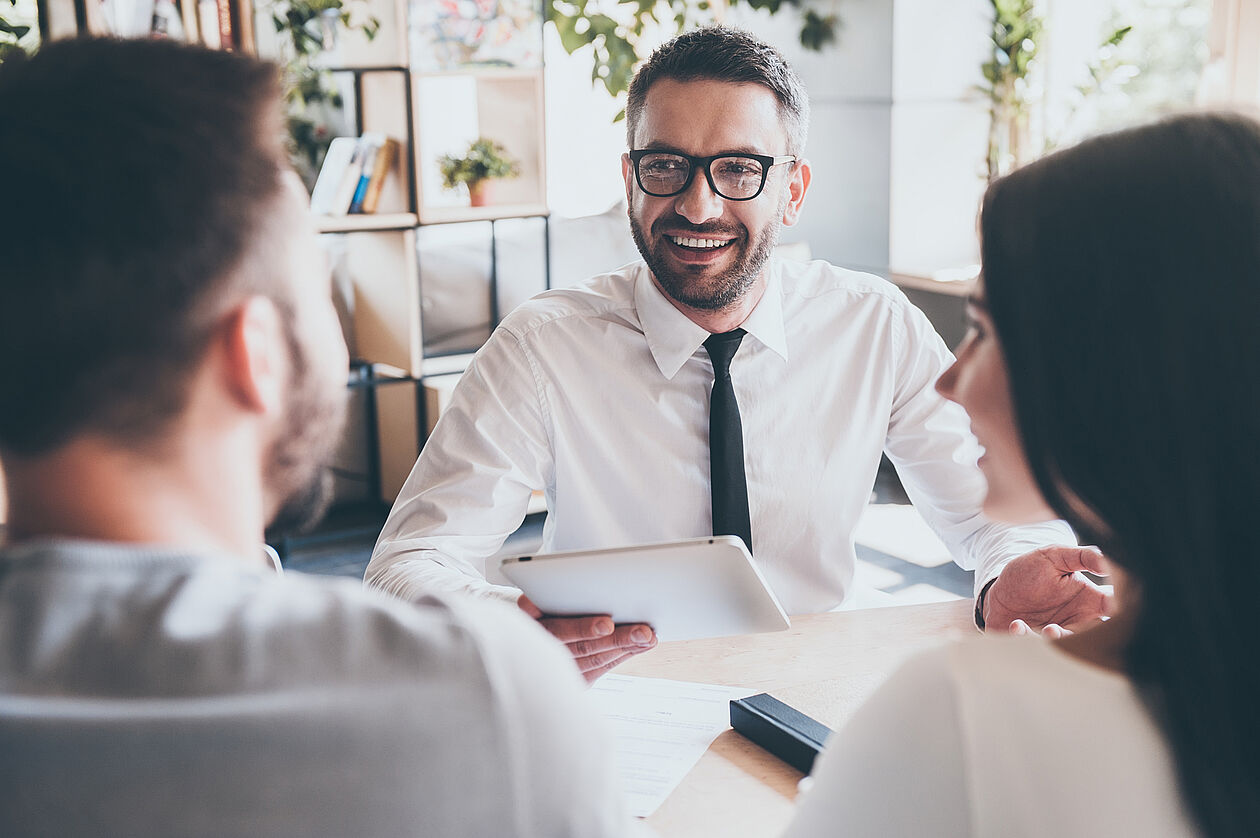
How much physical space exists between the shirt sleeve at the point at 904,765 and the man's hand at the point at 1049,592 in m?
0.75

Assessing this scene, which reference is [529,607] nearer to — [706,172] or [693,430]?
[693,430]

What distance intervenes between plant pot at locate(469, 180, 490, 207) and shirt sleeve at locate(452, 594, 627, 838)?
3.56 meters

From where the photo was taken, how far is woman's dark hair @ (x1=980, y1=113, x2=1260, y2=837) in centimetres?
67

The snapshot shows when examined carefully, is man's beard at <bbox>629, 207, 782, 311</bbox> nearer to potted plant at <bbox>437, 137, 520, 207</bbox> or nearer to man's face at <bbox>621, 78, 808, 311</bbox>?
man's face at <bbox>621, 78, 808, 311</bbox>

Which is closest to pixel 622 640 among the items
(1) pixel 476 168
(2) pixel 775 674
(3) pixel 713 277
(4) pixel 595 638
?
(4) pixel 595 638

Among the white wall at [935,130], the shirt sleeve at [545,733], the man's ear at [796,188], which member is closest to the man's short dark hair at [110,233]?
the shirt sleeve at [545,733]

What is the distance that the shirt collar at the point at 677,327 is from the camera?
1810mm

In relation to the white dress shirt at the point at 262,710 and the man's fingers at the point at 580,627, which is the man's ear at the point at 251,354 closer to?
the white dress shirt at the point at 262,710

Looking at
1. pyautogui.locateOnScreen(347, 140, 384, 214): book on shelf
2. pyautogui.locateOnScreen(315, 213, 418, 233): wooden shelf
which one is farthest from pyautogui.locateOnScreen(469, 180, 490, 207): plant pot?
pyautogui.locateOnScreen(347, 140, 384, 214): book on shelf

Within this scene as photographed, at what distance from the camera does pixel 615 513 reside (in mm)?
1830

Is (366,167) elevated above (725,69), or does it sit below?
below

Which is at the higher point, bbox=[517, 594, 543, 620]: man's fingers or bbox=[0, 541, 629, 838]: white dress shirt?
bbox=[0, 541, 629, 838]: white dress shirt

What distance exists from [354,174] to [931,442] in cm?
255

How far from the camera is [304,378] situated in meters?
0.75
